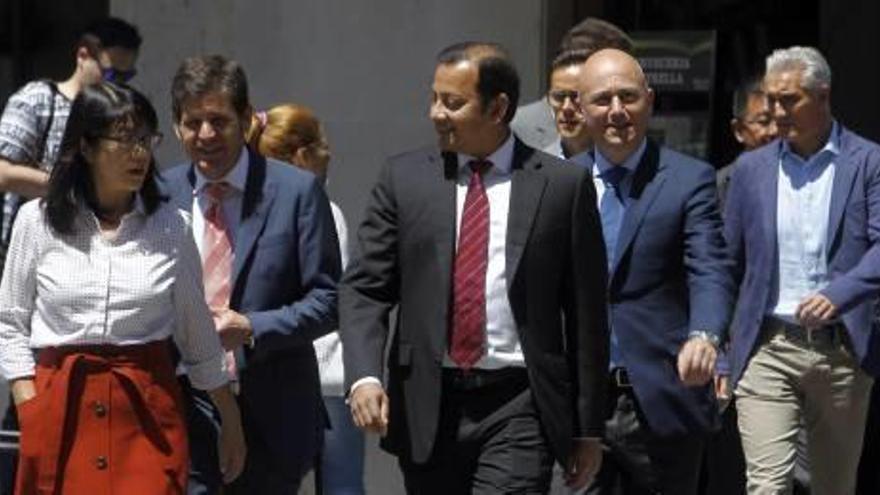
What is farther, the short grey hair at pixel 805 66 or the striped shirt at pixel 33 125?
the striped shirt at pixel 33 125

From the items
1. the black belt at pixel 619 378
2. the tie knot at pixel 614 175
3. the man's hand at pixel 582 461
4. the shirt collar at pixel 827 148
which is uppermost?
the tie knot at pixel 614 175

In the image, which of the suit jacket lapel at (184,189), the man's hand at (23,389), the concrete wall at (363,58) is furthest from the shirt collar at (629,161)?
the concrete wall at (363,58)

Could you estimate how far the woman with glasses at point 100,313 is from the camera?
641 centimetres

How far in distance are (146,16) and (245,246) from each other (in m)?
Answer: 4.06

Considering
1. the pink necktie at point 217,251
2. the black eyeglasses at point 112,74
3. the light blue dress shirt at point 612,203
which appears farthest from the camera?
the black eyeglasses at point 112,74

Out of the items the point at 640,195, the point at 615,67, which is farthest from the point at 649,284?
the point at 615,67

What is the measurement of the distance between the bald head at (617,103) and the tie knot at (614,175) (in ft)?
0.10

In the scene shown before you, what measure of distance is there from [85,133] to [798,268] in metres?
3.36

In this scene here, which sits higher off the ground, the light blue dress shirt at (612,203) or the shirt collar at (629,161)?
the shirt collar at (629,161)

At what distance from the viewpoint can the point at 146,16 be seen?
11.0 m

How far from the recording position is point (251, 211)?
7230 millimetres

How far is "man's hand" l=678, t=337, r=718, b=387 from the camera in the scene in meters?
7.00

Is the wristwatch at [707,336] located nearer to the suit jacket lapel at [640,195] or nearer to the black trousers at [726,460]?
the suit jacket lapel at [640,195]

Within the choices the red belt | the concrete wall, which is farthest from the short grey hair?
the red belt
